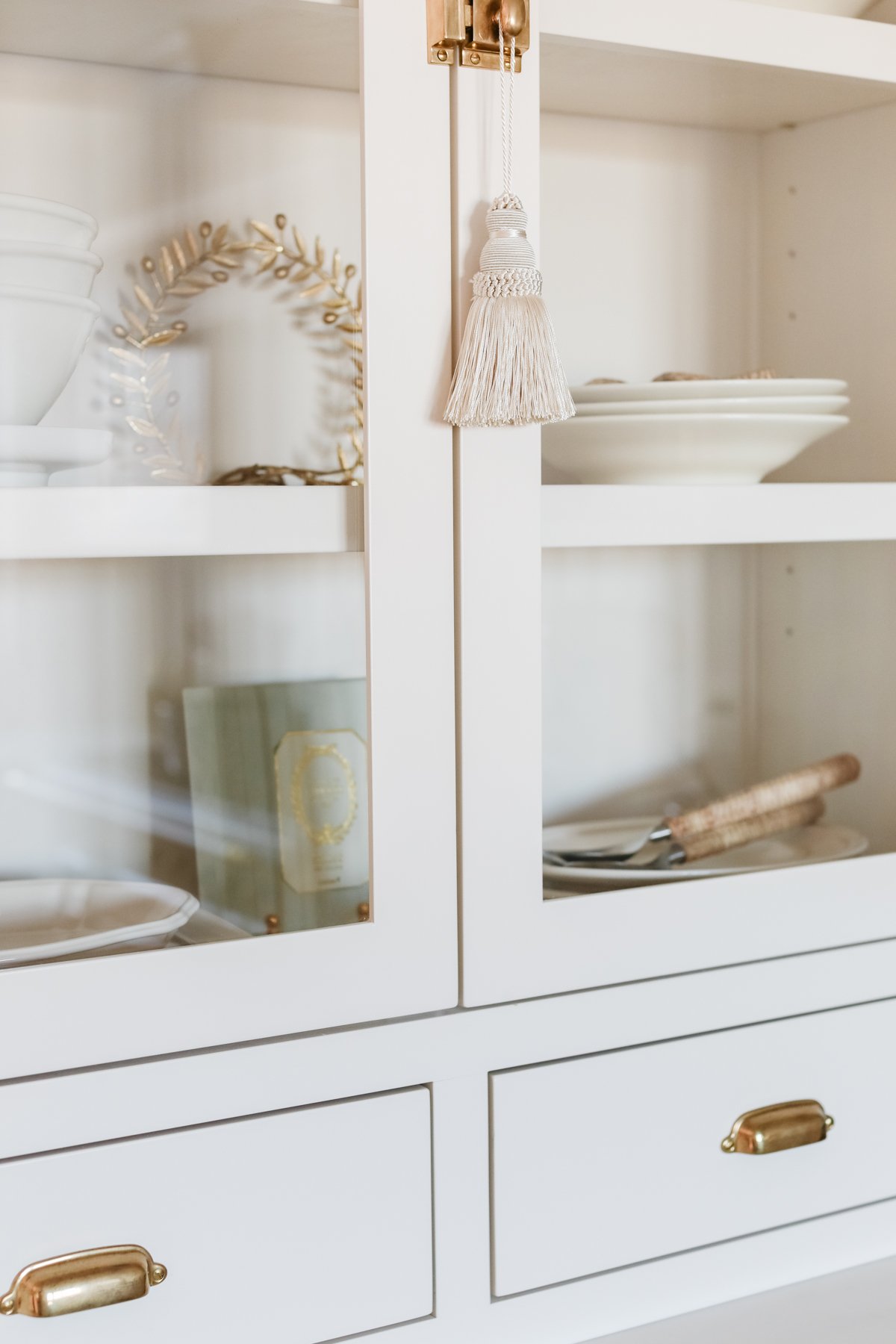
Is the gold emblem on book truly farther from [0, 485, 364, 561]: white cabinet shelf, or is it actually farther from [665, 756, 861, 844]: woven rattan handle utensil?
[665, 756, 861, 844]: woven rattan handle utensil

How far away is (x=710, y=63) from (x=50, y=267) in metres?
0.38

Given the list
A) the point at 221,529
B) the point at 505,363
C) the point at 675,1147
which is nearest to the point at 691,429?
the point at 505,363

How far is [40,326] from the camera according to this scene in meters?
0.58

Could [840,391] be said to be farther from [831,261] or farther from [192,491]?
[192,491]

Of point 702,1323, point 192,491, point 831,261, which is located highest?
point 831,261

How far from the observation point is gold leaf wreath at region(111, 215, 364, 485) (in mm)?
597

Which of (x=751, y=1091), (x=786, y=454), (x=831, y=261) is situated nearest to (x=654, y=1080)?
(x=751, y=1091)

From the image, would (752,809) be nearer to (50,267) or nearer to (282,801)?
(282,801)

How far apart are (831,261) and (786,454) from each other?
0.13m

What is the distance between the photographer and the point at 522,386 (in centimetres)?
60

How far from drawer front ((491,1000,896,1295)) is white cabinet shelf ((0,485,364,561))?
303 mm

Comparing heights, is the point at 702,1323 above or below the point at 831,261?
below

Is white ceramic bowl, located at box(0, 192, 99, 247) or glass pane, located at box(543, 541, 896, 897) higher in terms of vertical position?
white ceramic bowl, located at box(0, 192, 99, 247)

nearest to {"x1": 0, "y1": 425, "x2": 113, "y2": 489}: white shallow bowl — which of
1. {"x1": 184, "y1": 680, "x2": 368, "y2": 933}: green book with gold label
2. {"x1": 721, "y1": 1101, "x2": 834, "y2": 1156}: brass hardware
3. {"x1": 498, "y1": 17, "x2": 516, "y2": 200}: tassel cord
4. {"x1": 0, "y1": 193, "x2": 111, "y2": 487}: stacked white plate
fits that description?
{"x1": 0, "y1": 193, "x2": 111, "y2": 487}: stacked white plate
